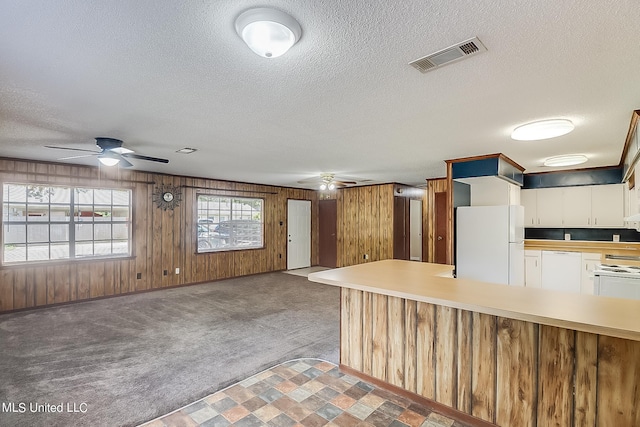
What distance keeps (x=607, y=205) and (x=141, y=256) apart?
852cm

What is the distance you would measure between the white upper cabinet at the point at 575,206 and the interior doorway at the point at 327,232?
467 cm

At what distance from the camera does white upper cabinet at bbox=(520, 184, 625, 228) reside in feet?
17.2

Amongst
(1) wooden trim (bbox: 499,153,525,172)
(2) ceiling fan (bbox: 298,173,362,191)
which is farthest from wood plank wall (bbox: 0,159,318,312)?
(1) wooden trim (bbox: 499,153,525,172)

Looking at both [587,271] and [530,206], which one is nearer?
[587,271]

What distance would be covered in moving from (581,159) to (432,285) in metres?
3.66

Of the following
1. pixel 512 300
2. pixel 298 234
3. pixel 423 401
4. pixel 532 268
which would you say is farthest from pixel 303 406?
pixel 298 234

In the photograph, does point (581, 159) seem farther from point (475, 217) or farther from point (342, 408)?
point (342, 408)

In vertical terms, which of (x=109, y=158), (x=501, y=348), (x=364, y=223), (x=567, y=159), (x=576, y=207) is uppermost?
(x=567, y=159)

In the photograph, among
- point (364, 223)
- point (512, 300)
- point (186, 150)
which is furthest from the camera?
point (364, 223)

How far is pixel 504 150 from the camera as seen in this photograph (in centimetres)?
395

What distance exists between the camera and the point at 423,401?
227 cm

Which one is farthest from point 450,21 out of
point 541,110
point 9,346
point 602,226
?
point 602,226

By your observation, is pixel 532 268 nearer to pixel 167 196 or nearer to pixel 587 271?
pixel 587 271

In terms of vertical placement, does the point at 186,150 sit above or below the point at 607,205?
above
